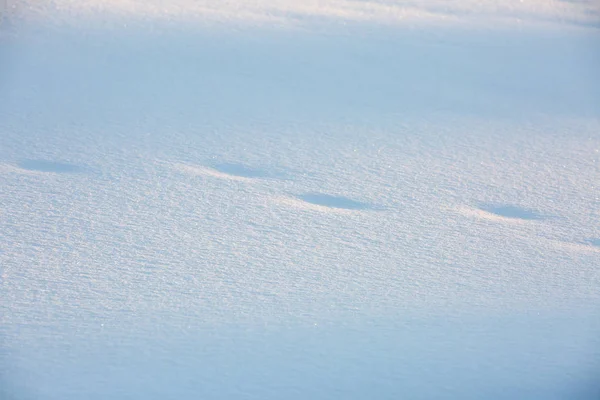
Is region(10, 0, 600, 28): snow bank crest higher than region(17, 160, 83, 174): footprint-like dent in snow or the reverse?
higher

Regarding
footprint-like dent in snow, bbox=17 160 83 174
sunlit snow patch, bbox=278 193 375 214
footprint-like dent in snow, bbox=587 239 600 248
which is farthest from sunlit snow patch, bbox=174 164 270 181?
footprint-like dent in snow, bbox=587 239 600 248

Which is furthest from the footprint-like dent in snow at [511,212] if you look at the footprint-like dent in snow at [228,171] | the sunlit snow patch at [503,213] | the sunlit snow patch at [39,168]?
the sunlit snow patch at [39,168]

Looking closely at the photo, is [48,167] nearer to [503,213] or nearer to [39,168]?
[39,168]

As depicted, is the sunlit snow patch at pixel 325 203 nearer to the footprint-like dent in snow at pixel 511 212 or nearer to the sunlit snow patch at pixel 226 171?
the sunlit snow patch at pixel 226 171

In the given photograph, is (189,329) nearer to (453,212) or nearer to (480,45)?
(453,212)

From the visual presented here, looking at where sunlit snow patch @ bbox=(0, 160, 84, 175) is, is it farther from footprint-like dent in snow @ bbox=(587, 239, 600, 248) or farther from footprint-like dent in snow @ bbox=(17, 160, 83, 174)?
footprint-like dent in snow @ bbox=(587, 239, 600, 248)

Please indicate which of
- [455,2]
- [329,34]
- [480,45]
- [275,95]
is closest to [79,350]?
[275,95]

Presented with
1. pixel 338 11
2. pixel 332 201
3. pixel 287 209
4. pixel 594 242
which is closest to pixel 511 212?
pixel 594 242
